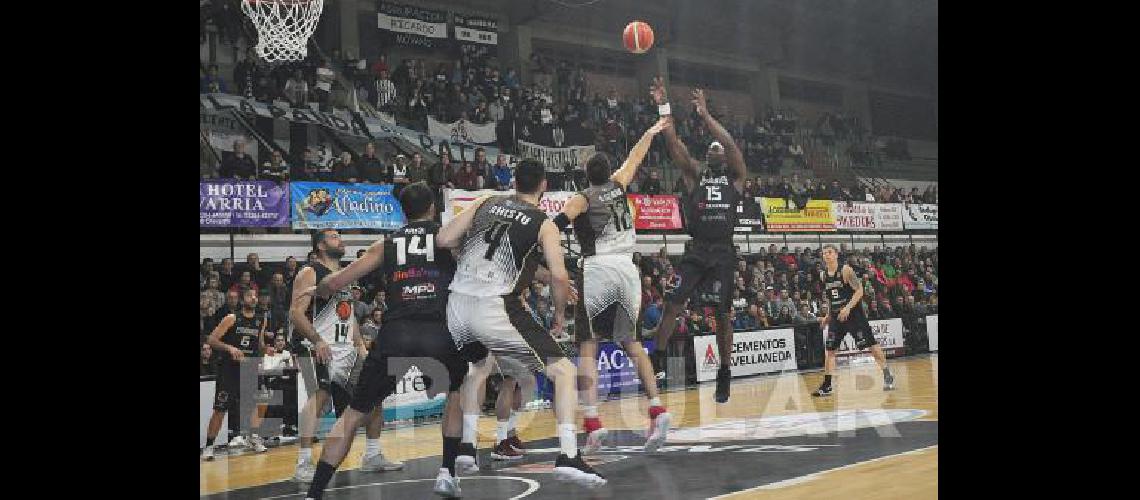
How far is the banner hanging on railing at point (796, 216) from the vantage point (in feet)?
50.0

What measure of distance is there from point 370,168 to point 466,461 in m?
6.05

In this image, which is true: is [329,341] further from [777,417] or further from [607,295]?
[777,417]

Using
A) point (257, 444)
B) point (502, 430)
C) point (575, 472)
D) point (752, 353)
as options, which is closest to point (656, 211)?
point (752, 353)

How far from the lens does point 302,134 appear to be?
39.9 feet

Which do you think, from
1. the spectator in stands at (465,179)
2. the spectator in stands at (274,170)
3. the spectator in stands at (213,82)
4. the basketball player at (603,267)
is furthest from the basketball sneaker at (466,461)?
the spectator in stands at (213,82)

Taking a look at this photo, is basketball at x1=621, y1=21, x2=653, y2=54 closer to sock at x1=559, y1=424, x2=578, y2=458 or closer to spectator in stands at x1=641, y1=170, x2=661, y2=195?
spectator in stands at x1=641, y1=170, x2=661, y2=195

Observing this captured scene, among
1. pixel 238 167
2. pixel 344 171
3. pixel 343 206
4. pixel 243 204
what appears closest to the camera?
pixel 243 204

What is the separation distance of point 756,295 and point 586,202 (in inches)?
292

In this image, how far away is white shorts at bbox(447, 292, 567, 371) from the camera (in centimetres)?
517

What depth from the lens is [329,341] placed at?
6.47m

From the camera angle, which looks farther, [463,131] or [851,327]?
[463,131]

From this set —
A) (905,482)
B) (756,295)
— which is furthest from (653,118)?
(905,482)
